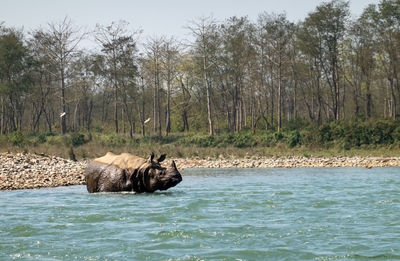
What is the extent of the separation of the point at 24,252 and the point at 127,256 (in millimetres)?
1974

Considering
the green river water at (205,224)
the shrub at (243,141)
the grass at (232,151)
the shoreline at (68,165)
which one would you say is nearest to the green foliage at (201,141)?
the grass at (232,151)


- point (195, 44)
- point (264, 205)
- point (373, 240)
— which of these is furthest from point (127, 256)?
point (195, 44)

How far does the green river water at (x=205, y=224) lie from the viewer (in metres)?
9.04

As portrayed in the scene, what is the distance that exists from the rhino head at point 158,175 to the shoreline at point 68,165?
586 centimetres

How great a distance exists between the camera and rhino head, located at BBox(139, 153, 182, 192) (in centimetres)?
1622

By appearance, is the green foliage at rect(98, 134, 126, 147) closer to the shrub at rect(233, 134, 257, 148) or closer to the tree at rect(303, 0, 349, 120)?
the shrub at rect(233, 134, 257, 148)

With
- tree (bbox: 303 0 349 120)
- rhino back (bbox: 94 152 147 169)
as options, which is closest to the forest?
tree (bbox: 303 0 349 120)

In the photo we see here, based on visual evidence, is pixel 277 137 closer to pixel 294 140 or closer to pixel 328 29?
pixel 294 140

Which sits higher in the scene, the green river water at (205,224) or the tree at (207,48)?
the tree at (207,48)

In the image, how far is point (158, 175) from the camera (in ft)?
53.9

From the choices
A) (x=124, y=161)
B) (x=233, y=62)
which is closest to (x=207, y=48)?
(x=233, y=62)

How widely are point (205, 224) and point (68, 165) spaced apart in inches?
666

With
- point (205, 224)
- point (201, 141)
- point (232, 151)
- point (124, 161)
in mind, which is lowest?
point (205, 224)

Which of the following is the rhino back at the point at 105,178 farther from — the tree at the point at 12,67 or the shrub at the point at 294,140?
the tree at the point at 12,67
